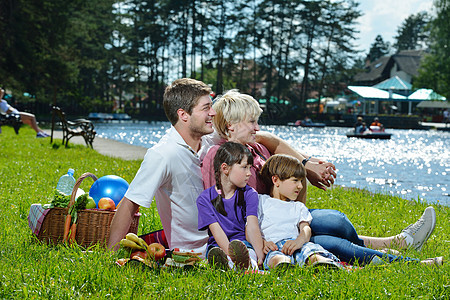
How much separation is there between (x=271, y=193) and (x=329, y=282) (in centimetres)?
107

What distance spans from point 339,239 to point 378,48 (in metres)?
139

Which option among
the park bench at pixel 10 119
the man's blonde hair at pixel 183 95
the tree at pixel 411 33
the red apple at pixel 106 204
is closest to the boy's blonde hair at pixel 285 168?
the man's blonde hair at pixel 183 95

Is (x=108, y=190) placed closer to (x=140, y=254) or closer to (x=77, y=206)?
(x=77, y=206)

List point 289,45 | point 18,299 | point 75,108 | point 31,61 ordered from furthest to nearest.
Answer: point 289,45 < point 75,108 < point 31,61 < point 18,299

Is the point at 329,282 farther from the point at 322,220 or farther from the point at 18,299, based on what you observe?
the point at 18,299

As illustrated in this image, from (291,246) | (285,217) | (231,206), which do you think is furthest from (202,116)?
(291,246)

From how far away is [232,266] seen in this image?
12.2ft

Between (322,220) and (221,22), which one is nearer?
(322,220)

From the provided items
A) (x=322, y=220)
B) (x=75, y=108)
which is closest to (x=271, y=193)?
(x=322, y=220)

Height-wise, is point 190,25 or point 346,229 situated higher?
point 190,25

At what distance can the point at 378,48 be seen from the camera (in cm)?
13600

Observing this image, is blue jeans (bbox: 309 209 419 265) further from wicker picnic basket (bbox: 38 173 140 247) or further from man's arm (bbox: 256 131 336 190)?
wicker picnic basket (bbox: 38 173 140 247)

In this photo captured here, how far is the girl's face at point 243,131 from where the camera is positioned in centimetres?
438

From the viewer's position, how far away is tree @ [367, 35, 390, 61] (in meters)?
135
